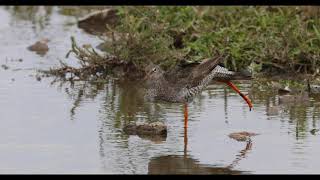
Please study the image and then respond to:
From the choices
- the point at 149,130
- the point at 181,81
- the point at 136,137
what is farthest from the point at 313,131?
the point at 136,137

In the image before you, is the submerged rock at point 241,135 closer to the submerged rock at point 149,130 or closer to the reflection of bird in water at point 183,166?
the reflection of bird in water at point 183,166

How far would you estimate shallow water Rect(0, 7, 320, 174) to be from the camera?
364 inches

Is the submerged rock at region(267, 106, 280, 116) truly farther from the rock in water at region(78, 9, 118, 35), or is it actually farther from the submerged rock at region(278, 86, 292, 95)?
the rock in water at region(78, 9, 118, 35)

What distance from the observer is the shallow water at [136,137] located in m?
9.24

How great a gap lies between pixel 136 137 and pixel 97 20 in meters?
8.25

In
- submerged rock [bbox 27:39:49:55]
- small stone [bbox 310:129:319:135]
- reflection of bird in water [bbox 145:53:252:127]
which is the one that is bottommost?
small stone [bbox 310:129:319:135]

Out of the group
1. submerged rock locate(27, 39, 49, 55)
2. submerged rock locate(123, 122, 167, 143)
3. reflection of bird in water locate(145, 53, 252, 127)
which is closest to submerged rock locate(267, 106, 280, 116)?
reflection of bird in water locate(145, 53, 252, 127)

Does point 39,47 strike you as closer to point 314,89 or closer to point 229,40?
point 229,40

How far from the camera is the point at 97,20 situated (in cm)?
1838

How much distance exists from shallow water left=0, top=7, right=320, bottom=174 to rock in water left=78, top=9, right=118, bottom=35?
3798 mm

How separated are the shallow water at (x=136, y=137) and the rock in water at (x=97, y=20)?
3798 mm

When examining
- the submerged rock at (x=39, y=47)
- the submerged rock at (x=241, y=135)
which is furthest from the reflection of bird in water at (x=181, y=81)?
the submerged rock at (x=39, y=47)

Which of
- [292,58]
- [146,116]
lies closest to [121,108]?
[146,116]

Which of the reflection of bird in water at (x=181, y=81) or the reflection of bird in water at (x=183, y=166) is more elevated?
the reflection of bird in water at (x=181, y=81)
